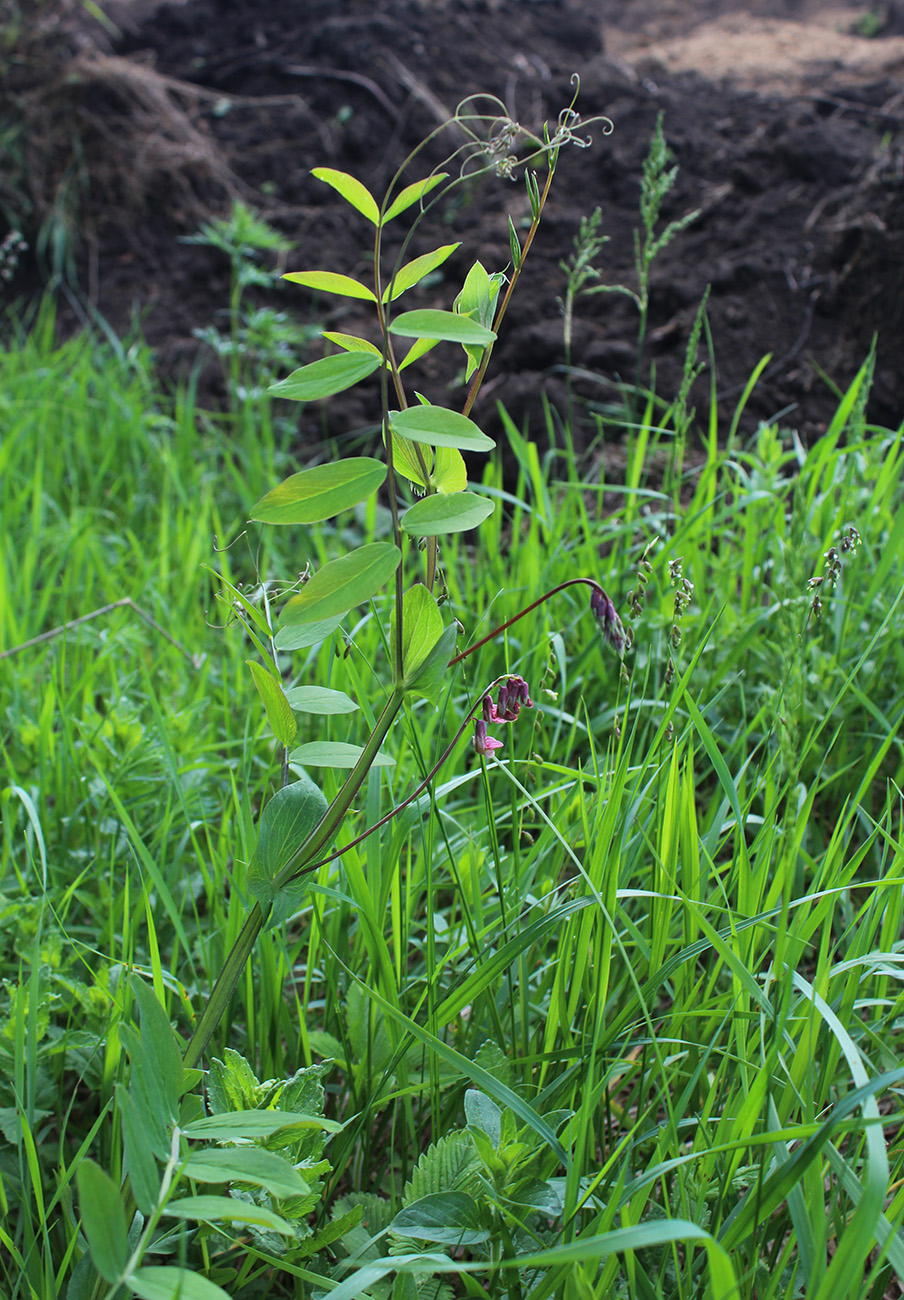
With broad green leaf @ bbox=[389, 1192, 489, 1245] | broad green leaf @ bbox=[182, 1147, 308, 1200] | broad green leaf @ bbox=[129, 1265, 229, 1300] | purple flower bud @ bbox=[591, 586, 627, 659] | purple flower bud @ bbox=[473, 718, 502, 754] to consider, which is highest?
purple flower bud @ bbox=[591, 586, 627, 659]

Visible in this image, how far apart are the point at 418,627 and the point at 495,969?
1.20ft

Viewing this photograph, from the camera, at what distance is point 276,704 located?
720mm

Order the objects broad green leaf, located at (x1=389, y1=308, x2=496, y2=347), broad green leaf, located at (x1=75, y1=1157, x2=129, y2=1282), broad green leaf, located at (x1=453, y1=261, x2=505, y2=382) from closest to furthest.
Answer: broad green leaf, located at (x1=75, y1=1157, x2=129, y2=1282) < broad green leaf, located at (x1=389, y1=308, x2=496, y2=347) < broad green leaf, located at (x1=453, y1=261, x2=505, y2=382)

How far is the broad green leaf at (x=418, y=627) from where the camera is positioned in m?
0.70

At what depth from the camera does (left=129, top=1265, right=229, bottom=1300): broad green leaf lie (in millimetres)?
517

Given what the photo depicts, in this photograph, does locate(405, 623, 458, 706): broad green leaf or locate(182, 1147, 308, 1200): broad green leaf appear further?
locate(405, 623, 458, 706): broad green leaf

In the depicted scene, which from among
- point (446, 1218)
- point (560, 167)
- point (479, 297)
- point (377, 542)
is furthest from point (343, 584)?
point (560, 167)

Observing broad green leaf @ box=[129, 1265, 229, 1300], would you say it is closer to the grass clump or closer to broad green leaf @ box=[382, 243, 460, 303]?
the grass clump

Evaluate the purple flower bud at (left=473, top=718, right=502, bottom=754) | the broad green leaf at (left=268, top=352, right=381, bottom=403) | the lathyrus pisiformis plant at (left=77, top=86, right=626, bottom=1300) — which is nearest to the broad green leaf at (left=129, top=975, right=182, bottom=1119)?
the lathyrus pisiformis plant at (left=77, top=86, right=626, bottom=1300)

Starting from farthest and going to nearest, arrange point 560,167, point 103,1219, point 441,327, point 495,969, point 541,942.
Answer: point 560,167 → point 541,942 → point 495,969 → point 441,327 → point 103,1219

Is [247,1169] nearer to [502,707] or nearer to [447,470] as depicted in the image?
[502,707]

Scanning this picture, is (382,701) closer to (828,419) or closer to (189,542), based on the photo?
(189,542)

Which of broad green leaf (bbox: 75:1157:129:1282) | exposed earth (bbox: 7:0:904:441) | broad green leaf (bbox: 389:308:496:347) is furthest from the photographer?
exposed earth (bbox: 7:0:904:441)

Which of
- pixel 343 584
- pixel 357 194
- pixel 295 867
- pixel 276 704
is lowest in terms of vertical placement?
pixel 295 867
